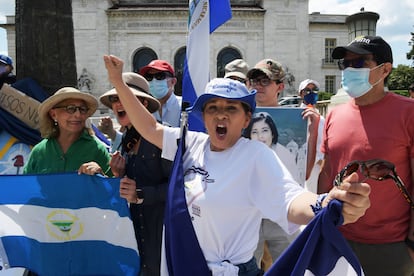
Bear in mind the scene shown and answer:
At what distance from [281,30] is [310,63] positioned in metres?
6.56

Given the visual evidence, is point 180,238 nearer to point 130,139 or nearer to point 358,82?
point 130,139

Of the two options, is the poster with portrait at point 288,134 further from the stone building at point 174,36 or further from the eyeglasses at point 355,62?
the stone building at point 174,36

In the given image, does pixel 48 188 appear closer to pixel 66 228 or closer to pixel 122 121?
A: pixel 66 228

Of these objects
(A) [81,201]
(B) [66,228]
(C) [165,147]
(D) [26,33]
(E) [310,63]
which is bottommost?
(B) [66,228]

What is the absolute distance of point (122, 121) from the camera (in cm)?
295

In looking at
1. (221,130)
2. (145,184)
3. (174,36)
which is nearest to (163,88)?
(145,184)

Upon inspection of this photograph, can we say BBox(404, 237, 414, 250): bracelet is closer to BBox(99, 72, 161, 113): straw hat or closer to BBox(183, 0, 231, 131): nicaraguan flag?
BBox(183, 0, 231, 131): nicaraguan flag

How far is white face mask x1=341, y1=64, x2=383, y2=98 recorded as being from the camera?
2.76 meters

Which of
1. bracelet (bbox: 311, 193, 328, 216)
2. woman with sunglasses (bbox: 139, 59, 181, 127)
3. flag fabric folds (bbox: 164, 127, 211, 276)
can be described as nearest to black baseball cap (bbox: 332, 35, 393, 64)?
bracelet (bbox: 311, 193, 328, 216)

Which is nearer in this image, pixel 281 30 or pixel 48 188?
pixel 48 188

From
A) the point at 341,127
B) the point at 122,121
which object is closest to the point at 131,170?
the point at 122,121

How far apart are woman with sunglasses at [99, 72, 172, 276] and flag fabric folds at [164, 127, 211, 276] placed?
0.50 m

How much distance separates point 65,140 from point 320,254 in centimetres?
229

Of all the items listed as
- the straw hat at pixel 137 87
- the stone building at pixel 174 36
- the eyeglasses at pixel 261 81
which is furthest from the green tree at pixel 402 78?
the straw hat at pixel 137 87
